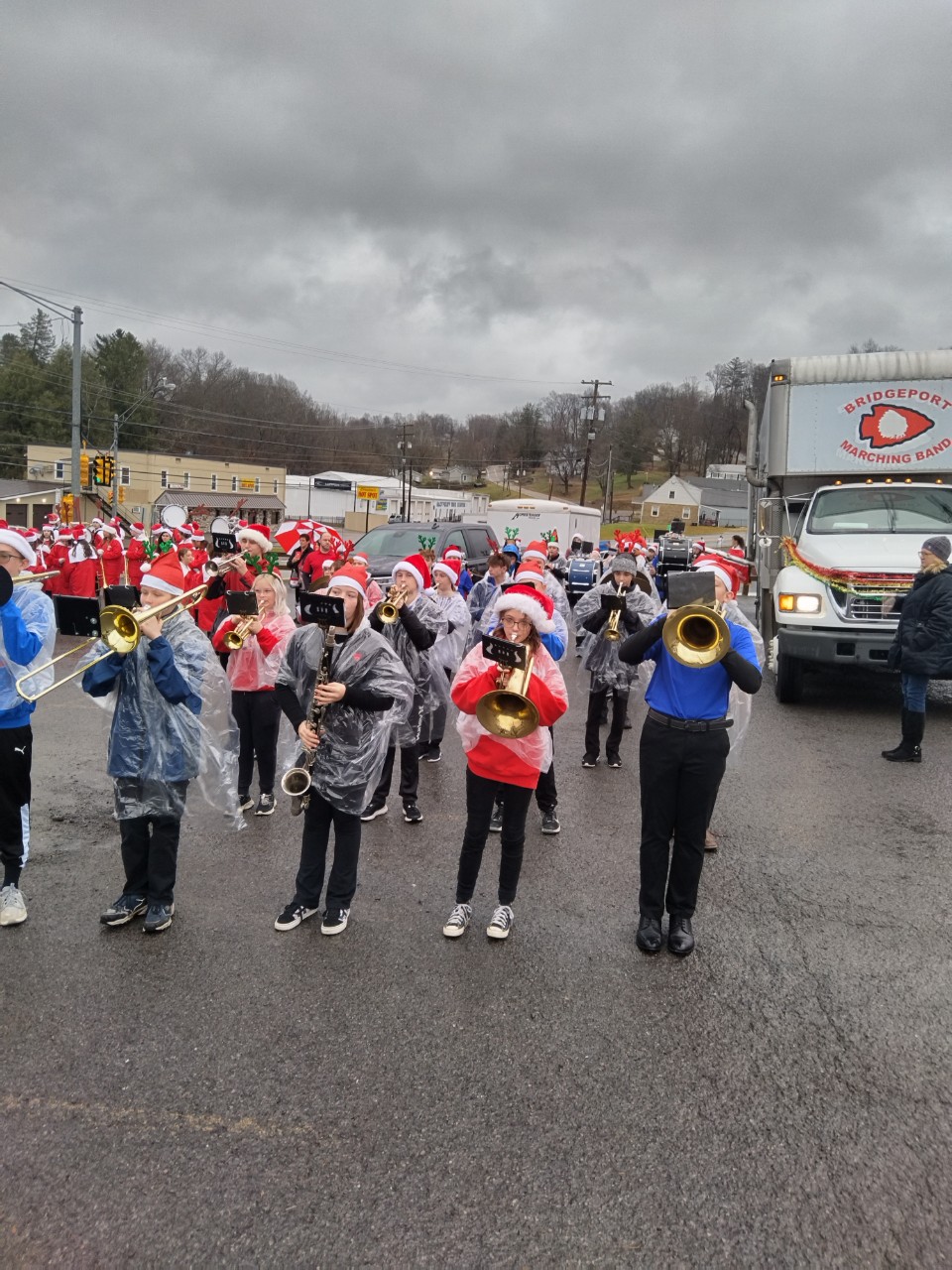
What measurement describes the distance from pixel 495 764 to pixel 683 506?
81.8 m

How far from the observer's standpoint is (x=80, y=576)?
40.4ft

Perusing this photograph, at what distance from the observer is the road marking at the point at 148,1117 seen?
2623 millimetres

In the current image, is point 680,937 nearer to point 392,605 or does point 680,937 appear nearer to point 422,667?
point 392,605

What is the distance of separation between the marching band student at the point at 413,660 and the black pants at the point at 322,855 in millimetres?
1098

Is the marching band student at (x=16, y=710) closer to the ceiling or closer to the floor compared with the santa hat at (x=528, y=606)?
closer to the floor

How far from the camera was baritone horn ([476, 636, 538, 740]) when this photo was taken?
3719 mm

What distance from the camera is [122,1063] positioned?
2930 millimetres

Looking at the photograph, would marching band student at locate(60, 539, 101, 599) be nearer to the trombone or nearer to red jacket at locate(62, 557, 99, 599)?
red jacket at locate(62, 557, 99, 599)

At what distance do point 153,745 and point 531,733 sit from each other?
1.79 m

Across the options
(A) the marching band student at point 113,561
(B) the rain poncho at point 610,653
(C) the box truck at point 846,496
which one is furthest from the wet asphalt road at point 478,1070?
(A) the marching band student at point 113,561

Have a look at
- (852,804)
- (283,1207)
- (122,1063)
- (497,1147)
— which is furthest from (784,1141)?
(852,804)

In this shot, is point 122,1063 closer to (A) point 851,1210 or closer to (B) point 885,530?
(A) point 851,1210

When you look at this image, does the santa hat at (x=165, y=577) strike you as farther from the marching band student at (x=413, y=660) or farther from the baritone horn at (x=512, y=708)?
the baritone horn at (x=512, y=708)

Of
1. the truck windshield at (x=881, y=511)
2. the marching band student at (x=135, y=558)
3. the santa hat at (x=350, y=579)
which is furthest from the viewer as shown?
Result: the marching band student at (x=135, y=558)
